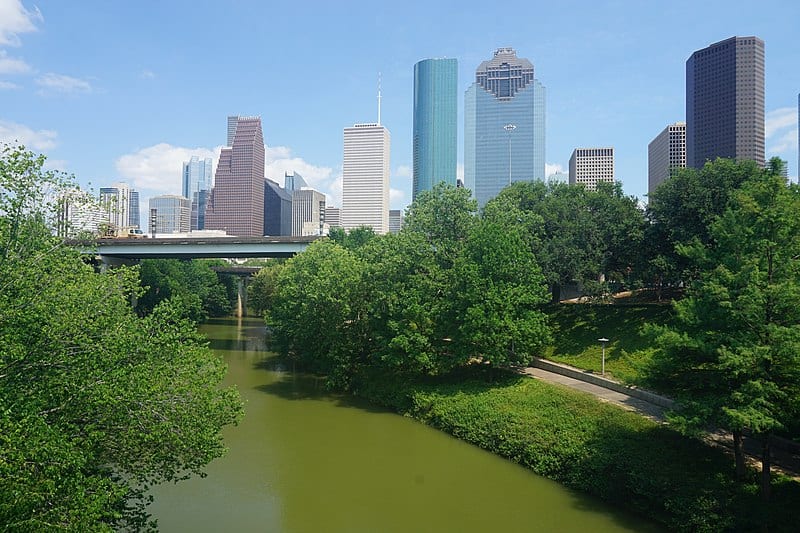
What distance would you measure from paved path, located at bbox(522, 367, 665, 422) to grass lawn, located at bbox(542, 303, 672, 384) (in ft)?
4.80

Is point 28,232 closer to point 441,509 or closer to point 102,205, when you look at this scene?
point 102,205

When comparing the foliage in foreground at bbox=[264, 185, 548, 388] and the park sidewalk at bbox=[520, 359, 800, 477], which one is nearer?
the park sidewalk at bbox=[520, 359, 800, 477]

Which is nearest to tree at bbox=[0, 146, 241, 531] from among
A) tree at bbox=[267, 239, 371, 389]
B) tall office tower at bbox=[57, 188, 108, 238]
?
tall office tower at bbox=[57, 188, 108, 238]

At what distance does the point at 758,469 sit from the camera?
17.6 m

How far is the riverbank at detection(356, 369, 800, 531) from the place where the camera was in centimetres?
1661

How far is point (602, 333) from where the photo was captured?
111ft

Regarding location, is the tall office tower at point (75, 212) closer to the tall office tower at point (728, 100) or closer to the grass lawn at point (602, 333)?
the grass lawn at point (602, 333)

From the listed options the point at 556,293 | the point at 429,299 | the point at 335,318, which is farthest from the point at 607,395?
the point at 335,318

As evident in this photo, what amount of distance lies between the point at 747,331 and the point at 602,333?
56.6 feet

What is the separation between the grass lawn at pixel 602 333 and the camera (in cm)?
3053

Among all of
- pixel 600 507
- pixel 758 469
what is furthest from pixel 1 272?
pixel 758 469

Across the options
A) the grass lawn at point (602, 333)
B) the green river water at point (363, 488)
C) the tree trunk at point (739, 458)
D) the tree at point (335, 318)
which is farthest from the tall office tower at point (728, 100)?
the tree trunk at point (739, 458)

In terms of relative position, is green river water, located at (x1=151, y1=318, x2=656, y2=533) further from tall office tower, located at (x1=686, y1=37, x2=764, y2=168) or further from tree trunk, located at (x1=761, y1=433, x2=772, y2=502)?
tall office tower, located at (x1=686, y1=37, x2=764, y2=168)

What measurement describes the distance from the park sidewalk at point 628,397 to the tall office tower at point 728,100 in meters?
172
